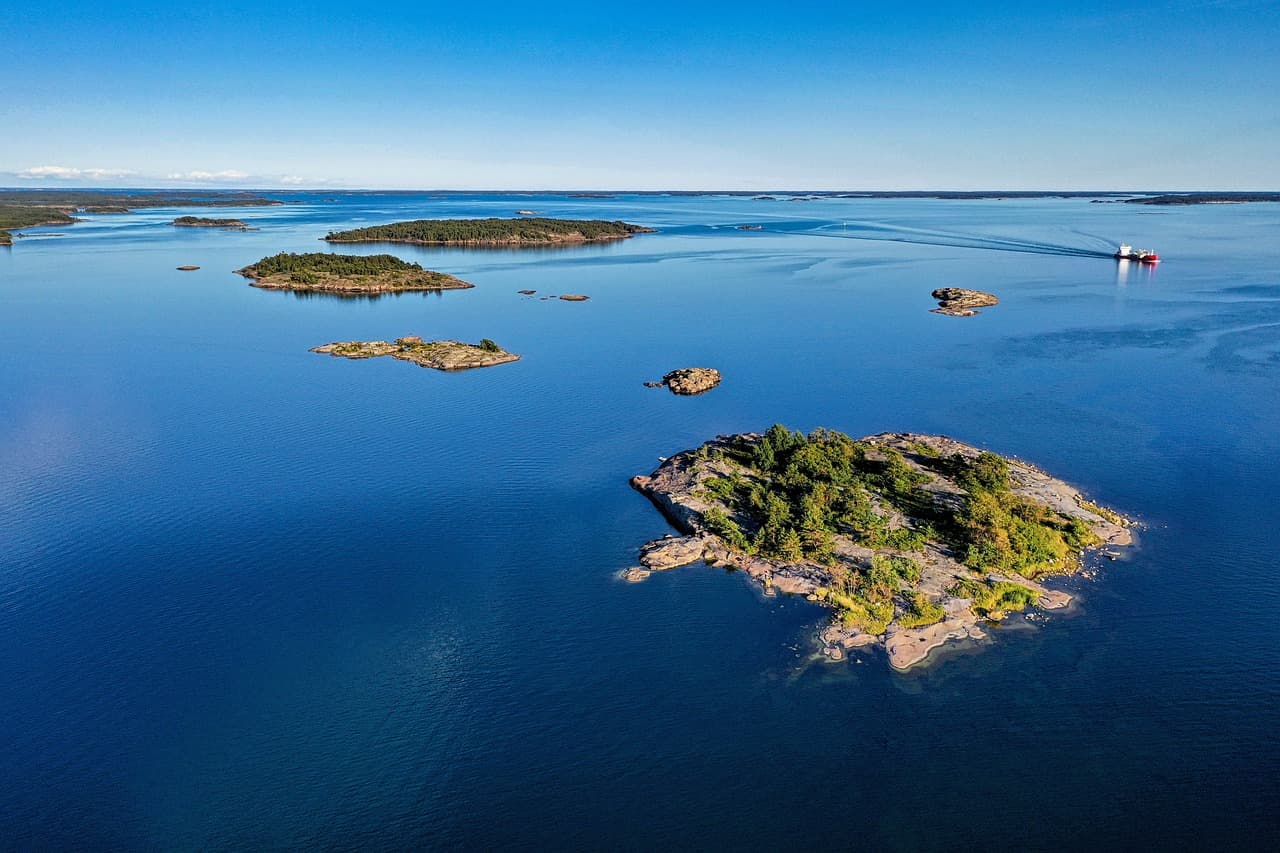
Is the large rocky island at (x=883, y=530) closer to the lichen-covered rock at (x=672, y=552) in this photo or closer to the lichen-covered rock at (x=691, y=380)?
the lichen-covered rock at (x=672, y=552)

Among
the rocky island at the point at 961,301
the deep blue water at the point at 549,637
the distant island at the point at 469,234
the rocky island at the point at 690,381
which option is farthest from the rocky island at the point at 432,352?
the distant island at the point at 469,234

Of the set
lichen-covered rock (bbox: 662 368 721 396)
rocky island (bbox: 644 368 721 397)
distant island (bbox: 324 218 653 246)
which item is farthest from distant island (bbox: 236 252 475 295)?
lichen-covered rock (bbox: 662 368 721 396)

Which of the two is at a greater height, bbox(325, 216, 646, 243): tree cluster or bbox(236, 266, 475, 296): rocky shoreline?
bbox(325, 216, 646, 243): tree cluster

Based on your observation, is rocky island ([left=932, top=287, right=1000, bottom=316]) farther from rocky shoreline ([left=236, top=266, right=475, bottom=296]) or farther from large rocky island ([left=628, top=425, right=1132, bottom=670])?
rocky shoreline ([left=236, top=266, right=475, bottom=296])

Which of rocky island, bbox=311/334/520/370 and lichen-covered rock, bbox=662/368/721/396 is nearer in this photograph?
lichen-covered rock, bbox=662/368/721/396

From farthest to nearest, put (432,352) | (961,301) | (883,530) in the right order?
1. (961,301)
2. (432,352)
3. (883,530)

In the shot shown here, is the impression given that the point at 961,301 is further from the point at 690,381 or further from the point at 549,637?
the point at 549,637

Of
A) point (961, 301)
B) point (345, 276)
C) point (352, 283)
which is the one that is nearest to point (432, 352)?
point (352, 283)

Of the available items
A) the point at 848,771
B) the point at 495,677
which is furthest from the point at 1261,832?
the point at 495,677

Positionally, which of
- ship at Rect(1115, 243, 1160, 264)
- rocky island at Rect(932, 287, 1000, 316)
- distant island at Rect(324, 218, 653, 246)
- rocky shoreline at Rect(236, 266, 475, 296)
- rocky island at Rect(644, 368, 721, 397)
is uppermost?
distant island at Rect(324, 218, 653, 246)
